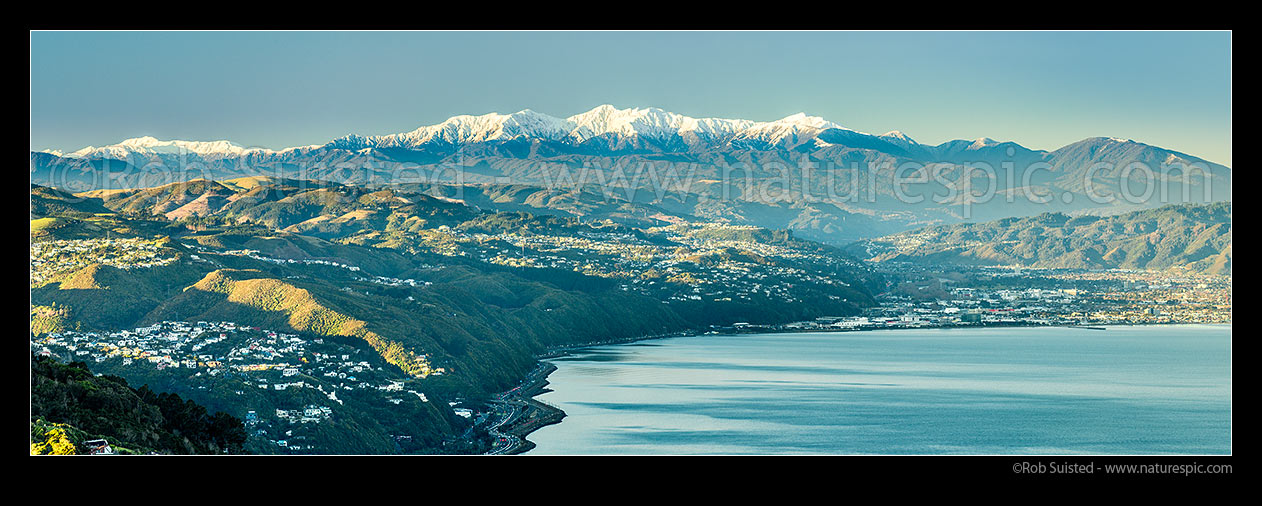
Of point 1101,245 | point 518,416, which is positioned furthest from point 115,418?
point 1101,245

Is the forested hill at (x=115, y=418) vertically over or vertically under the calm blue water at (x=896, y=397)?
over

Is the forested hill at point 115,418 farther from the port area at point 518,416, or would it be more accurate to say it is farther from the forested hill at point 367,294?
the port area at point 518,416

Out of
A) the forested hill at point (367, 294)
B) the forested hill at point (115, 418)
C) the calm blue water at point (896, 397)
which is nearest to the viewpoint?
the forested hill at point (115, 418)

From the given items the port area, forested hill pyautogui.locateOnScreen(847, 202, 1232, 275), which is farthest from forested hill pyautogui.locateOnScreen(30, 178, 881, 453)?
forested hill pyautogui.locateOnScreen(847, 202, 1232, 275)

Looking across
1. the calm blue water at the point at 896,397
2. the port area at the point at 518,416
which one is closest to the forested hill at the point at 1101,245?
the calm blue water at the point at 896,397

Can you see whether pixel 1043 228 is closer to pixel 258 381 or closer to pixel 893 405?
pixel 893 405

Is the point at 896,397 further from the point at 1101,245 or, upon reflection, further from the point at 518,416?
the point at 1101,245
